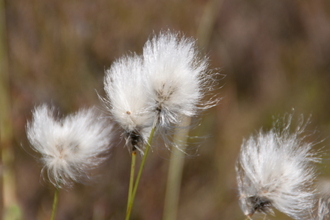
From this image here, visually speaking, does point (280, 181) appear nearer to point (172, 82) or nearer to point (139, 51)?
point (172, 82)

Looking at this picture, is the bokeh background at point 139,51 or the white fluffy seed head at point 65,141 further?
the bokeh background at point 139,51

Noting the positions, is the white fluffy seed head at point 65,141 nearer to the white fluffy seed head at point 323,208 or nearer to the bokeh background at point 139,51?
the white fluffy seed head at point 323,208

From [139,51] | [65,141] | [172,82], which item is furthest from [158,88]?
[139,51]

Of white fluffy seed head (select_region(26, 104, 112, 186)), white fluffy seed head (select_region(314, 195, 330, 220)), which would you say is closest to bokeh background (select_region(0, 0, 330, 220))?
white fluffy seed head (select_region(26, 104, 112, 186))

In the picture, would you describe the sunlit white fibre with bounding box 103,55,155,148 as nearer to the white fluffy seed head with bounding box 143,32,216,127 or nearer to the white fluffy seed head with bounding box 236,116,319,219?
the white fluffy seed head with bounding box 143,32,216,127

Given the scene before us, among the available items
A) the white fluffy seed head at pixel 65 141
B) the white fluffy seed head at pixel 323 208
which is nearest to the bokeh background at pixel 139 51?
the white fluffy seed head at pixel 65 141

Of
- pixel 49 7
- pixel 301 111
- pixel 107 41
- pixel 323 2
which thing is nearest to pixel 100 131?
pixel 107 41
